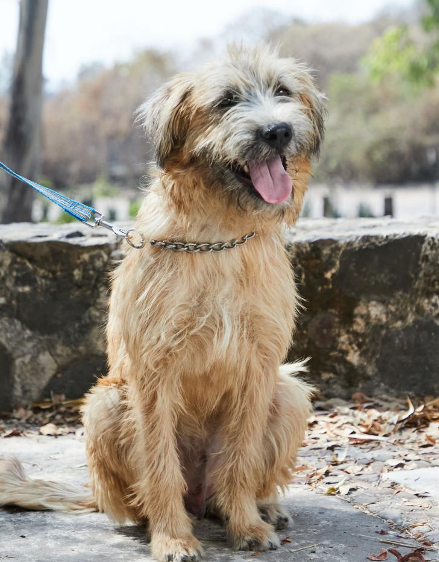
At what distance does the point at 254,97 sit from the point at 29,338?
9.87ft

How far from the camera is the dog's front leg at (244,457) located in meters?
3.52

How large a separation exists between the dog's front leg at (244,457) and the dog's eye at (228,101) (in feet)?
3.86

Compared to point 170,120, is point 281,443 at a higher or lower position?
lower

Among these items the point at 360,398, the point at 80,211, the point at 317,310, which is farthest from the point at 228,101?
the point at 360,398

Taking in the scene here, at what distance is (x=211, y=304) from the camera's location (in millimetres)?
3355

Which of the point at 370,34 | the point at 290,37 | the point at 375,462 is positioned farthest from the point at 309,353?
the point at 370,34

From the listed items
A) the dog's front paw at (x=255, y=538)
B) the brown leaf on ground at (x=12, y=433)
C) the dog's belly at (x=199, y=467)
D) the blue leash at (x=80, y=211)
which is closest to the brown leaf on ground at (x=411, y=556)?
the dog's front paw at (x=255, y=538)

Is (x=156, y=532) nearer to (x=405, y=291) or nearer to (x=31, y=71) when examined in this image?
(x=405, y=291)

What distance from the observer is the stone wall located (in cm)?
542

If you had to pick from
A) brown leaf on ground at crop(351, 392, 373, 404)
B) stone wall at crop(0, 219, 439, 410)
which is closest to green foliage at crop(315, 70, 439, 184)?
stone wall at crop(0, 219, 439, 410)

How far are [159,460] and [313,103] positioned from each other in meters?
1.78

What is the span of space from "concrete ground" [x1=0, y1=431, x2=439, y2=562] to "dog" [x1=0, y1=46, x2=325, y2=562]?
0.10 m

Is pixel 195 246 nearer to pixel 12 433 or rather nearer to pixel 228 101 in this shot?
pixel 228 101

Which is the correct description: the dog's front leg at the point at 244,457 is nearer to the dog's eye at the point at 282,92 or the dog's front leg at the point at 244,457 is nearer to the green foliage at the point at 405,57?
the dog's eye at the point at 282,92
